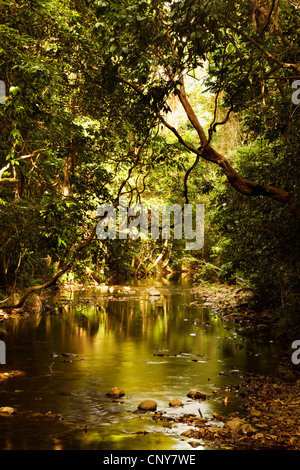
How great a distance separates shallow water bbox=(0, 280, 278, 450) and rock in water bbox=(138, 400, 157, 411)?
0.12 metres

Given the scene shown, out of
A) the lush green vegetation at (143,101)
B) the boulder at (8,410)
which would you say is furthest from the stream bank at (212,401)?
the lush green vegetation at (143,101)

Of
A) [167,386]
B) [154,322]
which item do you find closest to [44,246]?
[167,386]

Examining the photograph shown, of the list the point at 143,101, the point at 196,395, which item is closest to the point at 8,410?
the point at 196,395

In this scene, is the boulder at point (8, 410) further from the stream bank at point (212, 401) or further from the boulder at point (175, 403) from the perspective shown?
the boulder at point (175, 403)

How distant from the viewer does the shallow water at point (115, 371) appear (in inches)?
210

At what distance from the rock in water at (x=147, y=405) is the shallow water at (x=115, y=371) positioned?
0.12m

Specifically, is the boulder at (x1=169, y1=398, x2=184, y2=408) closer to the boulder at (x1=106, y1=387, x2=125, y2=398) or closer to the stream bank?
the stream bank

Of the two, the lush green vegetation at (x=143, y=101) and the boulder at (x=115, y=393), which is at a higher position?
the lush green vegetation at (x=143, y=101)

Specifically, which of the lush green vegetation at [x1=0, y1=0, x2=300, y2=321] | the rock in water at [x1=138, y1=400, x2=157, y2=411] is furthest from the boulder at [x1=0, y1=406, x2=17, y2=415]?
the lush green vegetation at [x1=0, y1=0, x2=300, y2=321]

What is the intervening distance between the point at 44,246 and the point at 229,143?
12.3 m

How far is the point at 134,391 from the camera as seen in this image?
6992 mm

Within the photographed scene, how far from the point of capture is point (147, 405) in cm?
612
